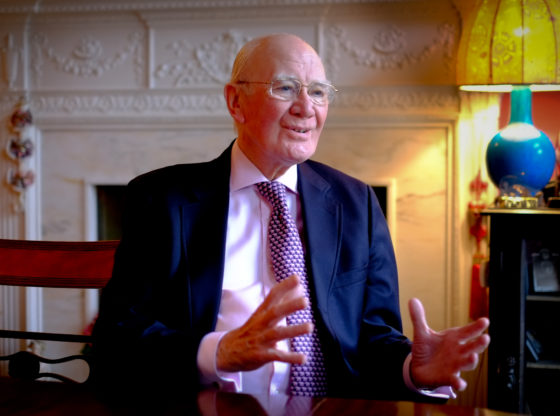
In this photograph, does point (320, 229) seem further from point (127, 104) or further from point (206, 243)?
point (127, 104)

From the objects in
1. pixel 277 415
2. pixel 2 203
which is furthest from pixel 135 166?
pixel 277 415

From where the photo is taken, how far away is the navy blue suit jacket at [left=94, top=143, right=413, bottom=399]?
1316 millimetres

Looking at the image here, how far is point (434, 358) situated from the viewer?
1184 mm

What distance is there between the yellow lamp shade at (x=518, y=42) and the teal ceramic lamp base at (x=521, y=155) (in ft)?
0.66

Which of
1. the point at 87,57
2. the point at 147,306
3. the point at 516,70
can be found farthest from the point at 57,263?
the point at 87,57

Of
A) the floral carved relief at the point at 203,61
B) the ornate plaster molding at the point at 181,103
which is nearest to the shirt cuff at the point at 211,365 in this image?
the ornate plaster molding at the point at 181,103

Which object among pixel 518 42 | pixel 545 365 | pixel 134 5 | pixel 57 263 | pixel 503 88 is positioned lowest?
pixel 545 365

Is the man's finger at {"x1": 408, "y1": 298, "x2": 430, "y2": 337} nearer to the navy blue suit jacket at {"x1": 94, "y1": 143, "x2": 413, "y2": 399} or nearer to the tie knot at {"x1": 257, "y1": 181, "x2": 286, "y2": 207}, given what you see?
the navy blue suit jacket at {"x1": 94, "y1": 143, "x2": 413, "y2": 399}

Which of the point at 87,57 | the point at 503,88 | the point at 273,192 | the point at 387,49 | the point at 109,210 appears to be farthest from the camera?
the point at 109,210

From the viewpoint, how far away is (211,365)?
1.21 meters

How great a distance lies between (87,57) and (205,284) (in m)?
2.11

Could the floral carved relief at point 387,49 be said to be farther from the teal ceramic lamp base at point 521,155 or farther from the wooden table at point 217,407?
the wooden table at point 217,407

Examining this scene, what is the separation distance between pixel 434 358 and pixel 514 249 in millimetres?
1248

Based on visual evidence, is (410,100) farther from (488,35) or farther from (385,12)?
(488,35)
